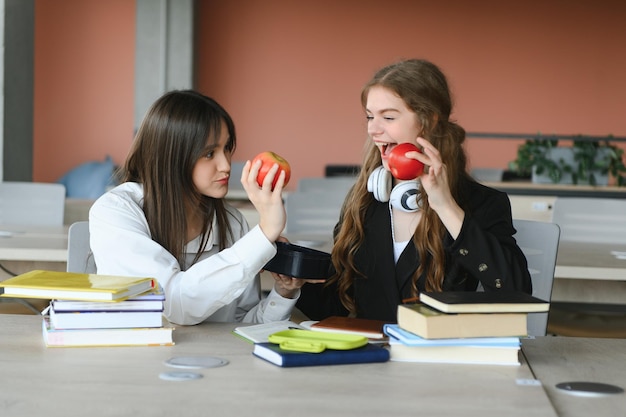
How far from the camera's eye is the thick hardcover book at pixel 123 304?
A: 161 cm

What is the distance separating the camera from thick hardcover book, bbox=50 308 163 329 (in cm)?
163

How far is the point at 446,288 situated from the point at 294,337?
62 cm

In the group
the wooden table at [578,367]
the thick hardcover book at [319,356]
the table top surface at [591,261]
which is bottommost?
the table top surface at [591,261]

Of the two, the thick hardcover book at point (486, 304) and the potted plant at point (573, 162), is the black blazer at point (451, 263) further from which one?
the potted plant at point (573, 162)

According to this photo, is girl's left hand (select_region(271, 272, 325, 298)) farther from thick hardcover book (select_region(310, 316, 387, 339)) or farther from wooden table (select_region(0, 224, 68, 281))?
wooden table (select_region(0, 224, 68, 281))

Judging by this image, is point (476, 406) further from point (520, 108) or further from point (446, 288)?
point (520, 108)

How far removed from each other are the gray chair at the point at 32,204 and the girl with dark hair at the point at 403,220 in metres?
2.22

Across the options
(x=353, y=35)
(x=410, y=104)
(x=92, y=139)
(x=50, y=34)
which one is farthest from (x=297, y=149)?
(x=410, y=104)

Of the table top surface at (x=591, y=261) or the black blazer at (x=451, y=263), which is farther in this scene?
the table top surface at (x=591, y=261)

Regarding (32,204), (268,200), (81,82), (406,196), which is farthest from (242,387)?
(81,82)

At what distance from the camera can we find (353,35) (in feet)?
27.6

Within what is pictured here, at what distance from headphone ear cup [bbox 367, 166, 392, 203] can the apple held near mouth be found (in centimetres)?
17

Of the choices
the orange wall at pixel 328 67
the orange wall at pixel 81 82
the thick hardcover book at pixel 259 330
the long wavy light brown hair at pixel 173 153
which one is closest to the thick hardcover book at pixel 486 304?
the thick hardcover book at pixel 259 330

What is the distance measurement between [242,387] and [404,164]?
0.76 meters
